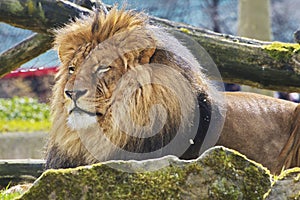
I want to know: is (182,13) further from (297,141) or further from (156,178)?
(156,178)

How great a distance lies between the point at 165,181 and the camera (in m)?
3.19

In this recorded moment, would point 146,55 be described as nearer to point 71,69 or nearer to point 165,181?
point 71,69

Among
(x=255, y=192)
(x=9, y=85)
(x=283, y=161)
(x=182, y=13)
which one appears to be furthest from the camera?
(x=9, y=85)

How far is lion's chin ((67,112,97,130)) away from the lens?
4.22 meters

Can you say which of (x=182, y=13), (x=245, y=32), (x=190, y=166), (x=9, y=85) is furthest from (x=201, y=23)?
(x=190, y=166)

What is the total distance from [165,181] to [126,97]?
3.82 ft

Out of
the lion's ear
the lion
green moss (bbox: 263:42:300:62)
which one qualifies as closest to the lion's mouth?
the lion

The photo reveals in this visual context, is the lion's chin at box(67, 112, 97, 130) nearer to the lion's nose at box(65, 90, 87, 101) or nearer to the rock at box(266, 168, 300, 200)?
the lion's nose at box(65, 90, 87, 101)

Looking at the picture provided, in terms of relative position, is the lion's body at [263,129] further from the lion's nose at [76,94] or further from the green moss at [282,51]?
the lion's nose at [76,94]

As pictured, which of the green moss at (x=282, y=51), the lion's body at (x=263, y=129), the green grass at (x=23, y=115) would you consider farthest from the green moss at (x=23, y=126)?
the lion's body at (x=263, y=129)

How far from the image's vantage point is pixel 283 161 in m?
5.14

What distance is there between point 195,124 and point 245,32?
6.37m

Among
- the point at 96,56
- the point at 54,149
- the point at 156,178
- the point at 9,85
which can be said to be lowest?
the point at 9,85

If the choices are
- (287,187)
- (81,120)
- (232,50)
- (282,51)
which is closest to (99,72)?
(81,120)
